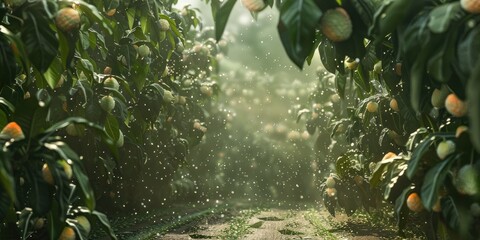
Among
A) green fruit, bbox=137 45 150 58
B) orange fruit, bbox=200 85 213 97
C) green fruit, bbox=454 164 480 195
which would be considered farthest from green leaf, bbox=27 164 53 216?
orange fruit, bbox=200 85 213 97

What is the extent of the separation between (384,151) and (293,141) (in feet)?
26.1

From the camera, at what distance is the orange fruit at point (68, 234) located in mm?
1588

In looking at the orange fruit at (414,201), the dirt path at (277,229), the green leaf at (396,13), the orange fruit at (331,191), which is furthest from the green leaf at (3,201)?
the orange fruit at (331,191)

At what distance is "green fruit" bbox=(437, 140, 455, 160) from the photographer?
1.45 metres

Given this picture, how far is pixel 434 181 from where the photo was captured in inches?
53.2

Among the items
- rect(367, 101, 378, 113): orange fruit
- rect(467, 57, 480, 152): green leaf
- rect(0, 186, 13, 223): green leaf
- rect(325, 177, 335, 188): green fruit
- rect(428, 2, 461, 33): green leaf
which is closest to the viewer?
rect(467, 57, 480, 152): green leaf

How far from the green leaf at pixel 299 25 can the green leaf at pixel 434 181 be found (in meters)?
0.44

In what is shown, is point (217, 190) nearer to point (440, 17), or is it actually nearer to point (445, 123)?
point (445, 123)

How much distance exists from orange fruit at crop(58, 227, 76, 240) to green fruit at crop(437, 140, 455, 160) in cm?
106

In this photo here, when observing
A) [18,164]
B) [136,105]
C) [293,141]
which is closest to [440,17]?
[18,164]

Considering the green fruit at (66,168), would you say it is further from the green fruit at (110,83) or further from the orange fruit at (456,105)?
the green fruit at (110,83)

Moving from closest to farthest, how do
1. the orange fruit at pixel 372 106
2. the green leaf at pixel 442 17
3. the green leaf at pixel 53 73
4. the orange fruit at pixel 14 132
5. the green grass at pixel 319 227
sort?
the green leaf at pixel 442 17, the orange fruit at pixel 14 132, the green leaf at pixel 53 73, the orange fruit at pixel 372 106, the green grass at pixel 319 227

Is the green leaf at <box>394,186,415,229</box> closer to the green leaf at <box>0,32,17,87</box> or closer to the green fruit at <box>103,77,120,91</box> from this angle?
the green leaf at <box>0,32,17,87</box>

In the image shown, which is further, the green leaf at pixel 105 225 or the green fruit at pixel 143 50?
the green fruit at pixel 143 50
